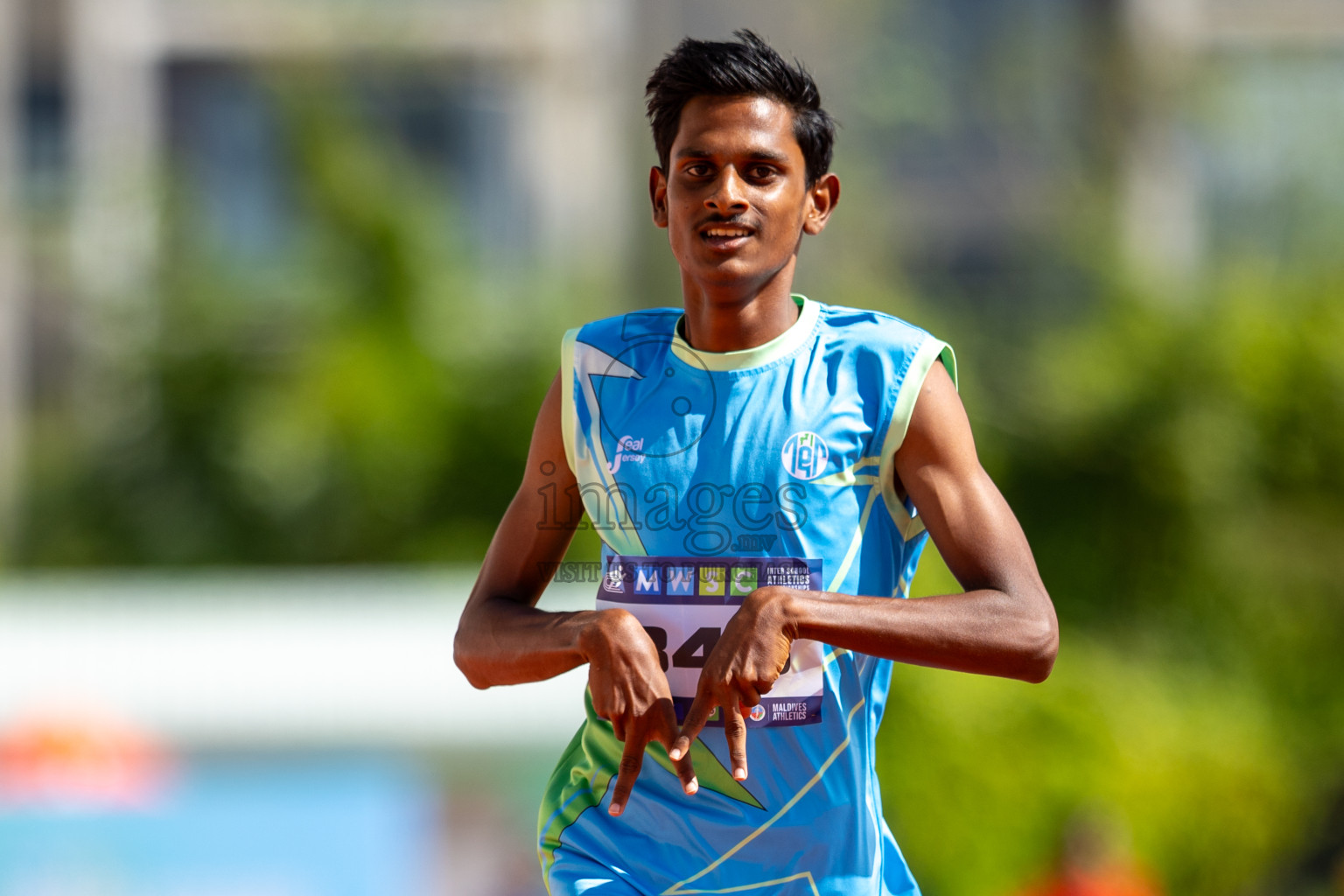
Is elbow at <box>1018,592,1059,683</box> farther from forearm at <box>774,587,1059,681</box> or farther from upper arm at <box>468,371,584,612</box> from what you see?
upper arm at <box>468,371,584,612</box>

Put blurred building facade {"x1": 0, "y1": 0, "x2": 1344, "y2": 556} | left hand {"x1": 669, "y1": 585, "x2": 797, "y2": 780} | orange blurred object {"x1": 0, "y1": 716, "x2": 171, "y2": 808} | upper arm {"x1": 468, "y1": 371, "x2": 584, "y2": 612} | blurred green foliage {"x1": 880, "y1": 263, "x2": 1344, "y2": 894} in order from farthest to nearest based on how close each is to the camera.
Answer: blurred building facade {"x1": 0, "y1": 0, "x2": 1344, "y2": 556} → blurred green foliage {"x1": 880, "y1": 263, "x2": 1344, "y2": 894} → orange blurred object {"x1": 0, "y1": 716, "x2": 171, "y2": 808} → upper arm {"x1": 468, "y1": 371, "x2": 584, "y2": 612} → left hand {"x1": 669, "y1": 585, "x2": 797, "y2": 780}

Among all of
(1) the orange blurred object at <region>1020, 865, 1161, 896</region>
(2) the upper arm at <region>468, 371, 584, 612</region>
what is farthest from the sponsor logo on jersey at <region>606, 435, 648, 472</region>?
(1) the orange blurred object at <region>1020, 865, 1161, 896</region>

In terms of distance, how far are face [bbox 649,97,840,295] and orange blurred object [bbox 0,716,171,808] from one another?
5254mm

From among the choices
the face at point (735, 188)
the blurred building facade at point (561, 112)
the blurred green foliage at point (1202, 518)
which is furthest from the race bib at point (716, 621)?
the blurred building facade at point (561, 112)

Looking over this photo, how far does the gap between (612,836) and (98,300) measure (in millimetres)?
9818

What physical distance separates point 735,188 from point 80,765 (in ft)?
18.1

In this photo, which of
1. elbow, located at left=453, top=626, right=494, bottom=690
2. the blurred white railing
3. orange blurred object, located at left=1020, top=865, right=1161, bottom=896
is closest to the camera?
elbow, located at left=453, top=626, right=494, bottom=690

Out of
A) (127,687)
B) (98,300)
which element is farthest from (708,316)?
(98,300)

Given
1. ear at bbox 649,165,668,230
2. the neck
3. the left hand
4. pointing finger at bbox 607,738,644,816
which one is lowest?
pointing finger at bbox 607,738,644,816

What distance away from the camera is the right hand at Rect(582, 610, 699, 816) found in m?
2.20

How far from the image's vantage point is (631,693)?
2201 mm

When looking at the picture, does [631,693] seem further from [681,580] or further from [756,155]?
[756,155]

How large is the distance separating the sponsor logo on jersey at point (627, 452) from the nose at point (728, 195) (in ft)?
1.29

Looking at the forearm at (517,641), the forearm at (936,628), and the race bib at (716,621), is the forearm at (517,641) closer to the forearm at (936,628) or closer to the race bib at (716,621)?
the race bib at (716,621)
